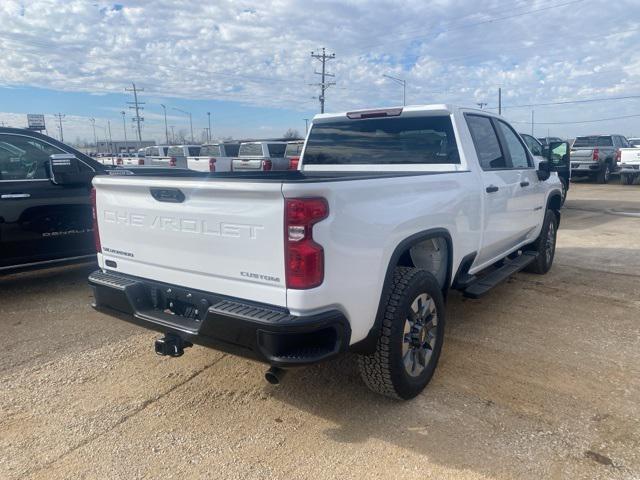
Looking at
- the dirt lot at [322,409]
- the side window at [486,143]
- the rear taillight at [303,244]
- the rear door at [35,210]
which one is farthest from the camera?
the rear door at [35,210]

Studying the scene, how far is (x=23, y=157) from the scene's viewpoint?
5.41 metres

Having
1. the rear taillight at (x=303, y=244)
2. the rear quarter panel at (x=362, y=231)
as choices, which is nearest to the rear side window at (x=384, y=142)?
the rear quarter panel at (x=362, y=231)

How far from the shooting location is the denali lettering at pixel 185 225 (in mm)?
2615

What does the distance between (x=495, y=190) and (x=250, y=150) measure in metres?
13.6

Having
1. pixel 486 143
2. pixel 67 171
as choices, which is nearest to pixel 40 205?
pixel 67 171

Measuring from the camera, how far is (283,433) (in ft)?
9.69

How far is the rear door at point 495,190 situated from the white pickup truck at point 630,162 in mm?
17738

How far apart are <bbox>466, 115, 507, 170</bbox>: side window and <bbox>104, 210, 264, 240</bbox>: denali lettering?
8.07 ft

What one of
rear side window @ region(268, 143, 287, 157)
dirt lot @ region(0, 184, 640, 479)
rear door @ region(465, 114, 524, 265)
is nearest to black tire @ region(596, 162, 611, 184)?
rear side window @ region(268, 143, 287, 157)

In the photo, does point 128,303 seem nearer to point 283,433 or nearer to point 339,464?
point 283,433

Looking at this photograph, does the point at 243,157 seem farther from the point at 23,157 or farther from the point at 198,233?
the point at 198,233

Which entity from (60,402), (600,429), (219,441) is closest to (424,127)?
(600,429)

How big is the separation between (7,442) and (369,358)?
214 centimetres

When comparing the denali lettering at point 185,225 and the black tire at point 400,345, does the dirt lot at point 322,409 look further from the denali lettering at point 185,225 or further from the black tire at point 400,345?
the denali lettering at point 185,225
